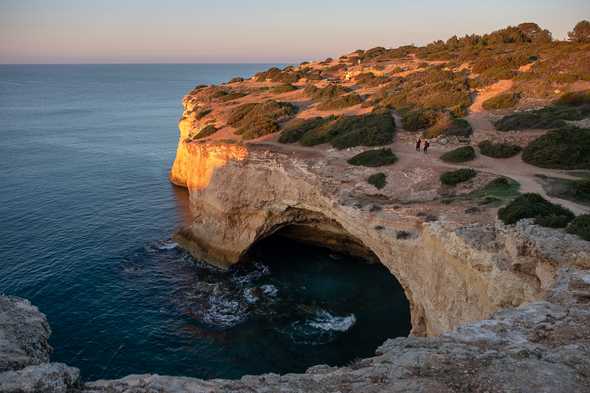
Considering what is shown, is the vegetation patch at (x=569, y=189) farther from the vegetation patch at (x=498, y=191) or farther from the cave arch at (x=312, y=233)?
the cave arch at (x=312, y=233)

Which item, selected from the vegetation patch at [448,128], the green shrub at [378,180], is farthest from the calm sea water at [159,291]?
the vegetation patch at [448,128]

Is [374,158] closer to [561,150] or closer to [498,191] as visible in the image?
[498,191]

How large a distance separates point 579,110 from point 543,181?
12287mm

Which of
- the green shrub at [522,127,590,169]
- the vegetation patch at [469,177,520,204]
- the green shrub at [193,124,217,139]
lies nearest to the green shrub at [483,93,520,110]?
the green shrub at [522,127,590,169]

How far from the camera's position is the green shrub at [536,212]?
15.5 meters

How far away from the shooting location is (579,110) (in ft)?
98.3

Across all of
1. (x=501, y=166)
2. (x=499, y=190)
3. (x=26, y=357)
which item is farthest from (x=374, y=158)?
(x=26, y=357)

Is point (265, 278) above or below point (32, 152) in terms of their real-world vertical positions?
below

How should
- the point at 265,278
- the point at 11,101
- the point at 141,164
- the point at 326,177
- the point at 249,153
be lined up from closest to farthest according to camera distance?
the point at 326,177 < the point at 265,278 < the point at 249,153 < the point at 141,164 < the point at 11,101

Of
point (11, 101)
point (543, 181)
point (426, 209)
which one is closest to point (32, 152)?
point (426, 209)

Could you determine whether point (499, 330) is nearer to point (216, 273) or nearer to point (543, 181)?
point (543, 181)

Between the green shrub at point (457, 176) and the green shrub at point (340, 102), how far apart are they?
20671mm

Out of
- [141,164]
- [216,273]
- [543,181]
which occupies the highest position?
[543,181]

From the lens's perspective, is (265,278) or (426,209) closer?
(426,209)
